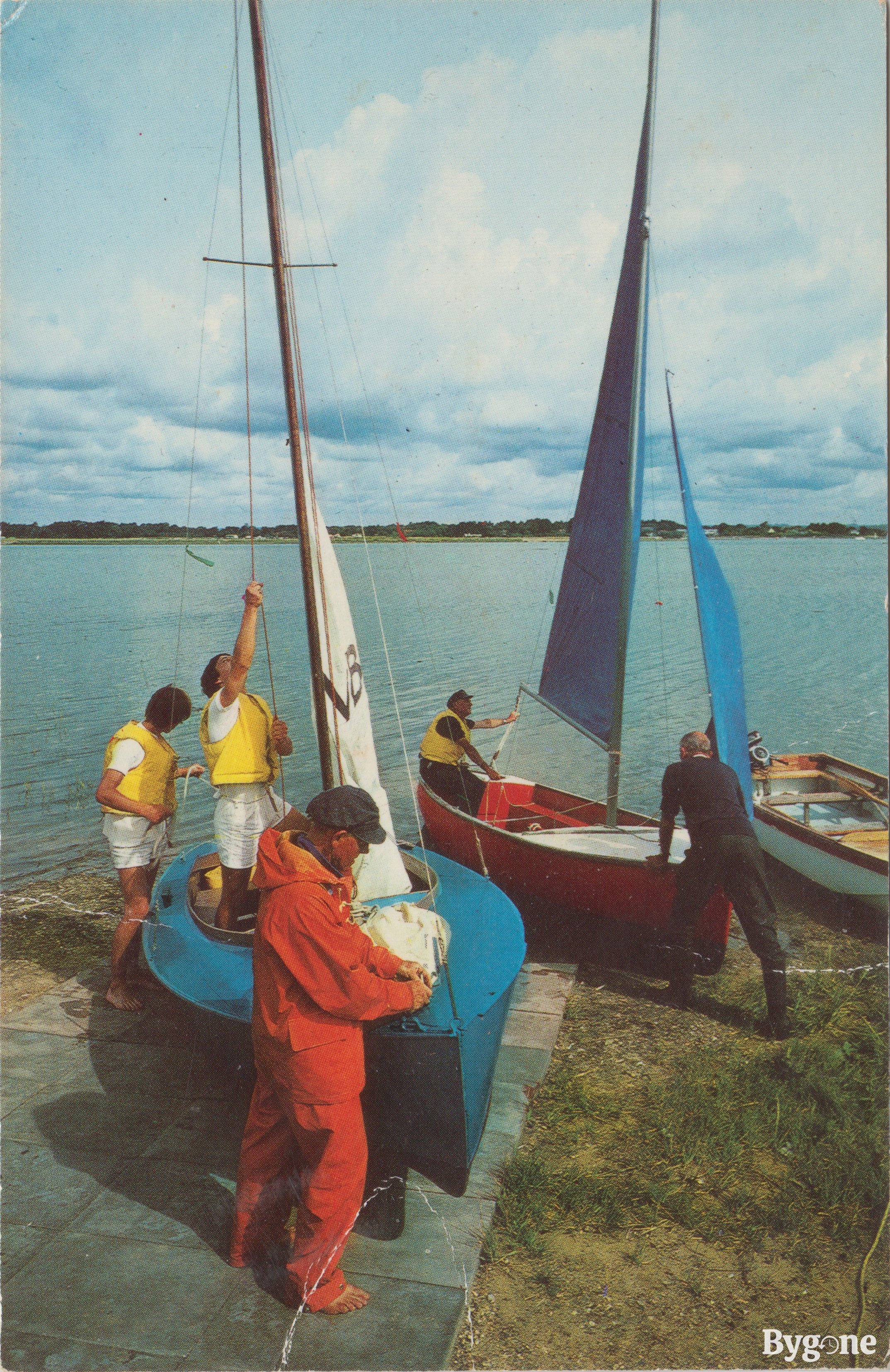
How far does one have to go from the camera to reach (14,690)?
17203 mm

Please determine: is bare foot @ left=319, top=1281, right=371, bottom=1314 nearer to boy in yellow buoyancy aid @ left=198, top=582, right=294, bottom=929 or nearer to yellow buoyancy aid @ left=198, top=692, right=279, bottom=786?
boy in yellow buoyancy aid @ left=198, top=582, right=294, bottom=929

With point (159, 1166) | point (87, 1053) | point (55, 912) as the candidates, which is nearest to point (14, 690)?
point (55, 912)

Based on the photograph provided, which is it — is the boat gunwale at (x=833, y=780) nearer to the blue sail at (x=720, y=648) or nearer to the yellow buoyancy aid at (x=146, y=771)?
the blue sail at (x=720, y=648)

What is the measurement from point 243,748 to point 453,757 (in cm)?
439

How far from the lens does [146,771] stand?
5742 mm

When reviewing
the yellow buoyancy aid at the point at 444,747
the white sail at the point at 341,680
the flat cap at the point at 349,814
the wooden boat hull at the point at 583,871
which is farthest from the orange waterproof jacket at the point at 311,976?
the yellow buoyancy aid at the point at 444,747

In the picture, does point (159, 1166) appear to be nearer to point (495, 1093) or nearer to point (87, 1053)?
point (87, 1053)

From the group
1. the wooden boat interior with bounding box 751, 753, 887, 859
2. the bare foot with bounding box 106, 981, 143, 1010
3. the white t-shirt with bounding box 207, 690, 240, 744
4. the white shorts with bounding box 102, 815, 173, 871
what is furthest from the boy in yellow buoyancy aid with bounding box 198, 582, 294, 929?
the wooden boat interior with bounding box 751, 753, 887, 859

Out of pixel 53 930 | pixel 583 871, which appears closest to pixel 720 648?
pixel 583 871

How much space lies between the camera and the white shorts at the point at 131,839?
5.80 meters

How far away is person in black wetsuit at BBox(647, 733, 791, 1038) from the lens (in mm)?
6031

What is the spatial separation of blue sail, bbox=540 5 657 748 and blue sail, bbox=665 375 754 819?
110 cm

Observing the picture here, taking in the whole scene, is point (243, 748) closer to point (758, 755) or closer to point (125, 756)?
point (125, 756)

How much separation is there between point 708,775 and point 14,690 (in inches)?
586
